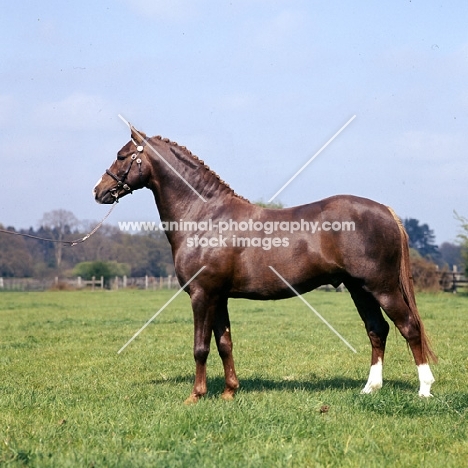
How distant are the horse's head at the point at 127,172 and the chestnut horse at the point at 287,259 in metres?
0.67

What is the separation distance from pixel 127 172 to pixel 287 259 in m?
2.10

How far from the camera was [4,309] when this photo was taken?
974 inches

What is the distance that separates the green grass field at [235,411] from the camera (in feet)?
13.4

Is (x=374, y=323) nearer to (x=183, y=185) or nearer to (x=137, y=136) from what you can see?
(x=183, y=185)

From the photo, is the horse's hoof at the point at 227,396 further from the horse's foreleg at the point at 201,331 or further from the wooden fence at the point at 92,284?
the wooden fence at the point at 92,284

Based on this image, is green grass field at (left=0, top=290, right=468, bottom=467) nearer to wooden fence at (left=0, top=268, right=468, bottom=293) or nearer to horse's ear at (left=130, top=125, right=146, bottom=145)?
horse's ear at (left=130, top=125, right=146, bottom=145)

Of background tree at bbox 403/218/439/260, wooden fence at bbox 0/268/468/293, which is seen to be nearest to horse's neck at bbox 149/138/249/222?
wooden fence at bbox 0/268/468/293

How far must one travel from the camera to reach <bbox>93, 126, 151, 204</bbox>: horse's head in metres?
7.02

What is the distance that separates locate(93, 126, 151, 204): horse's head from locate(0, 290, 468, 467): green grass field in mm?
2268

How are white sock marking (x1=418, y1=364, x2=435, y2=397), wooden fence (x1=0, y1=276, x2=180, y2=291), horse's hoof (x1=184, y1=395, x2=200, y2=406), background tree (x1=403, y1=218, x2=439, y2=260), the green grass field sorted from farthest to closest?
1. background tree (x1=403, y1=218, x2=439, y2=260)
2. wooden fence (x1=0, y1=276, x2=180, y2=291)
3. white sock marking (x1=418, y1=364, x2=435, y2=397)
4. horse's hoof (x1=184, y1=395, x2=200, y2=406)
5. the green grass field

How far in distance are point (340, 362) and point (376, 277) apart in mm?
3014

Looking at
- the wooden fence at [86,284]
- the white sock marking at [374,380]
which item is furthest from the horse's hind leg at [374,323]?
the wooden fence at [86,284]

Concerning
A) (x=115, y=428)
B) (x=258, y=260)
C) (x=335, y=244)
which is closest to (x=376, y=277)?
(x=335, y=244)

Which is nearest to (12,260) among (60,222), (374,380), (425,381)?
(60,222)
